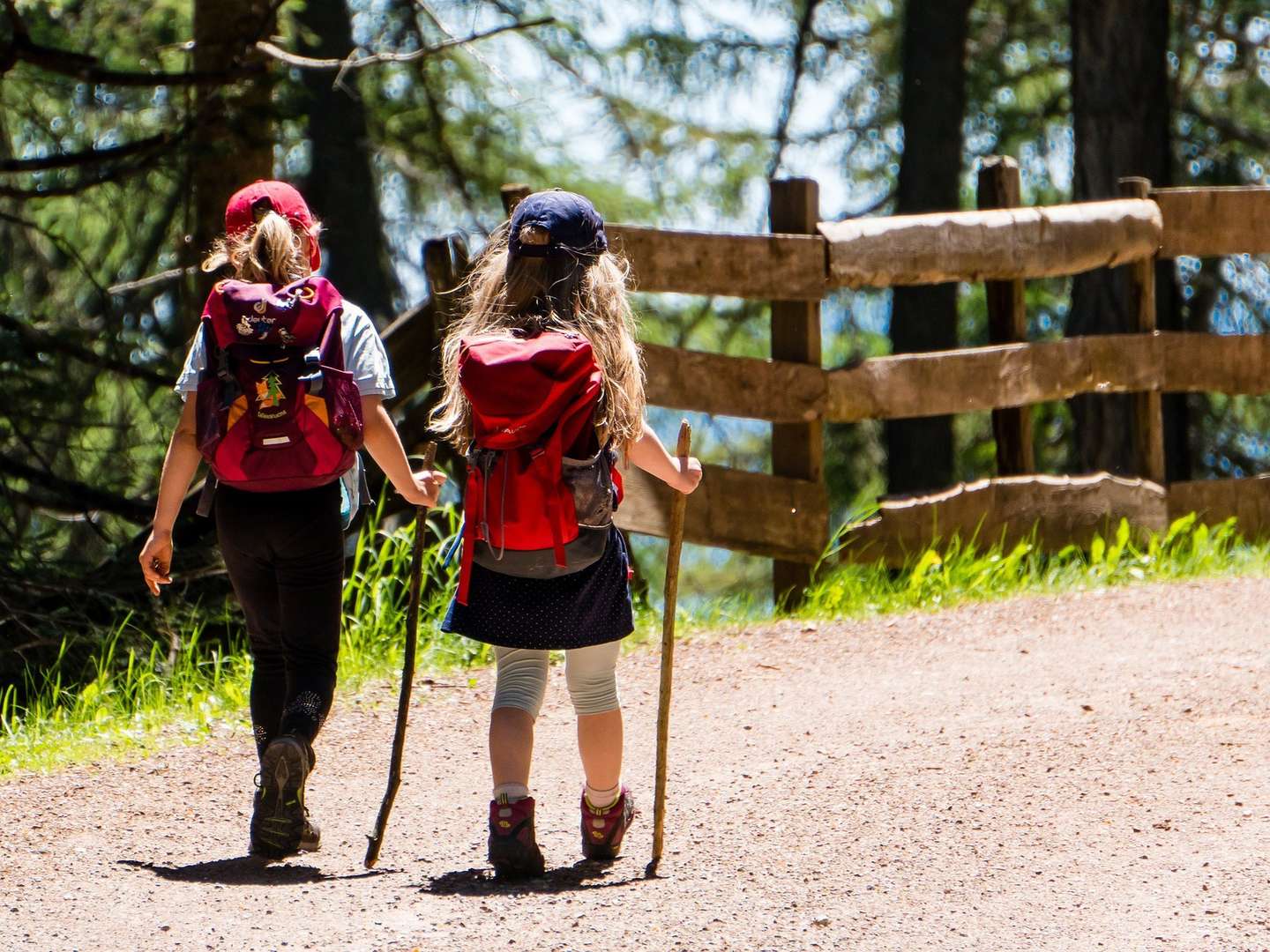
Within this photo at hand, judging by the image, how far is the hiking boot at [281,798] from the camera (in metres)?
3.74

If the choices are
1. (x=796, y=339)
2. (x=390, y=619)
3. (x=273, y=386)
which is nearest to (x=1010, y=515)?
(x=796, y=339)

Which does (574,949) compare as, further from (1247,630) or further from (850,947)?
(1247,630)

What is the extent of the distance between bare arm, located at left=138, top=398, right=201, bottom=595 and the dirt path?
30.6 inches

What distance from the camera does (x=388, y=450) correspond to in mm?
3805

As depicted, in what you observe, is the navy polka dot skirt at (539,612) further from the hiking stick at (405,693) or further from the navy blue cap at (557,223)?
the navy blue cap at (557,223)

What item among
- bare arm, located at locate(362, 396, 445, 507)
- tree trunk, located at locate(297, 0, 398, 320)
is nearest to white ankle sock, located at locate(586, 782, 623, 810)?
bare arm, located at locate(362, 396, 445, 507)

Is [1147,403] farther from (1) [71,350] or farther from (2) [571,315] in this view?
(1) [71,350]

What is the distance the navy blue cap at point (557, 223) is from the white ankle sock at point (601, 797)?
4.30 feet

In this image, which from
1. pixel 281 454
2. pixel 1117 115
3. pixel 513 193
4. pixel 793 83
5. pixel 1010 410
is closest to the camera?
pixel 281 454

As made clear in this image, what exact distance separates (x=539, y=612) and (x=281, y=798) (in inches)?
33.0

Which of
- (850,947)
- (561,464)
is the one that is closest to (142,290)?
(561,464)

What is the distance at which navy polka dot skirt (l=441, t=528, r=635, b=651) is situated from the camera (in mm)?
3574

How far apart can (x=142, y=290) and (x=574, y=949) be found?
28.0ft

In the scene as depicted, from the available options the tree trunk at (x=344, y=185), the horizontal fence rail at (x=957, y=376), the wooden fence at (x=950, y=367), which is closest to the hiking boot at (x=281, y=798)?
the wooden fence at (x=950, y=367)
